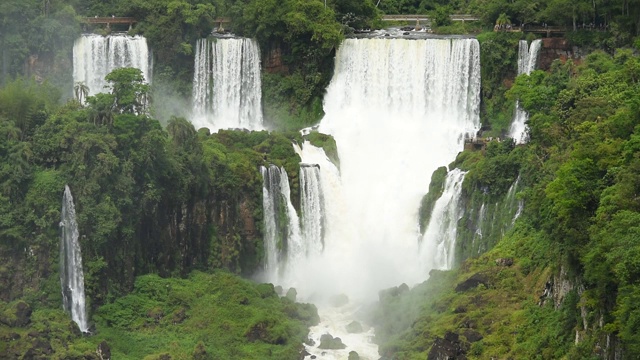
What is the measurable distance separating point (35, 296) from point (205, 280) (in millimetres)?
7417

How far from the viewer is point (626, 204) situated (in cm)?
4094

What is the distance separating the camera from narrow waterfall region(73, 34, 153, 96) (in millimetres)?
70375

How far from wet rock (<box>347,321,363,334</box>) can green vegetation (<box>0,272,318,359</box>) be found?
145 cm

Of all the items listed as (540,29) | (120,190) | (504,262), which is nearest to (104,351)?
(120,190)

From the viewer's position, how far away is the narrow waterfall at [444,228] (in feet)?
195

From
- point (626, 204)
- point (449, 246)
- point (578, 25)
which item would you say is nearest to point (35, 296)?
point (449, 246)

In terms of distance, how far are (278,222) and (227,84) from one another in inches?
482

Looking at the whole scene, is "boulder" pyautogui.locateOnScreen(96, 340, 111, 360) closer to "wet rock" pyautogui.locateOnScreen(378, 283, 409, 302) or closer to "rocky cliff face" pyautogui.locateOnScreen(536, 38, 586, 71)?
"wet rock" pyautogui.locateOnScreen(378, 283, 409, 302)

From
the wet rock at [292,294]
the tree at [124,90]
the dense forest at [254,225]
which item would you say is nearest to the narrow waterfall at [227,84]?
the dense forest at [254,225]

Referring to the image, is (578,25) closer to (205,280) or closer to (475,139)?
(475,139)

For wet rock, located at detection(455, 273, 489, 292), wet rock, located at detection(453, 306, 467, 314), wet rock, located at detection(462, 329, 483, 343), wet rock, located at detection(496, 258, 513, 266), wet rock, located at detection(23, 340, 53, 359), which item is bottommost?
wet rock, located at detection(23, 340, 53, 359)

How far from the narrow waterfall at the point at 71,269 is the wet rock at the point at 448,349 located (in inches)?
524

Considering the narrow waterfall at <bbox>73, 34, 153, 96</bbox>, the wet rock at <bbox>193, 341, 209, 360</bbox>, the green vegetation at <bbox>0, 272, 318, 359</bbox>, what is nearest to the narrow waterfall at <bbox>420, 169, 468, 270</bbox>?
the green vegetation at <bbox>0, 272, 318, 359</bbox>

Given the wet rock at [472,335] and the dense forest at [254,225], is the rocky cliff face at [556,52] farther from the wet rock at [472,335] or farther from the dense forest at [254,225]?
the wet rock at [472,335]
